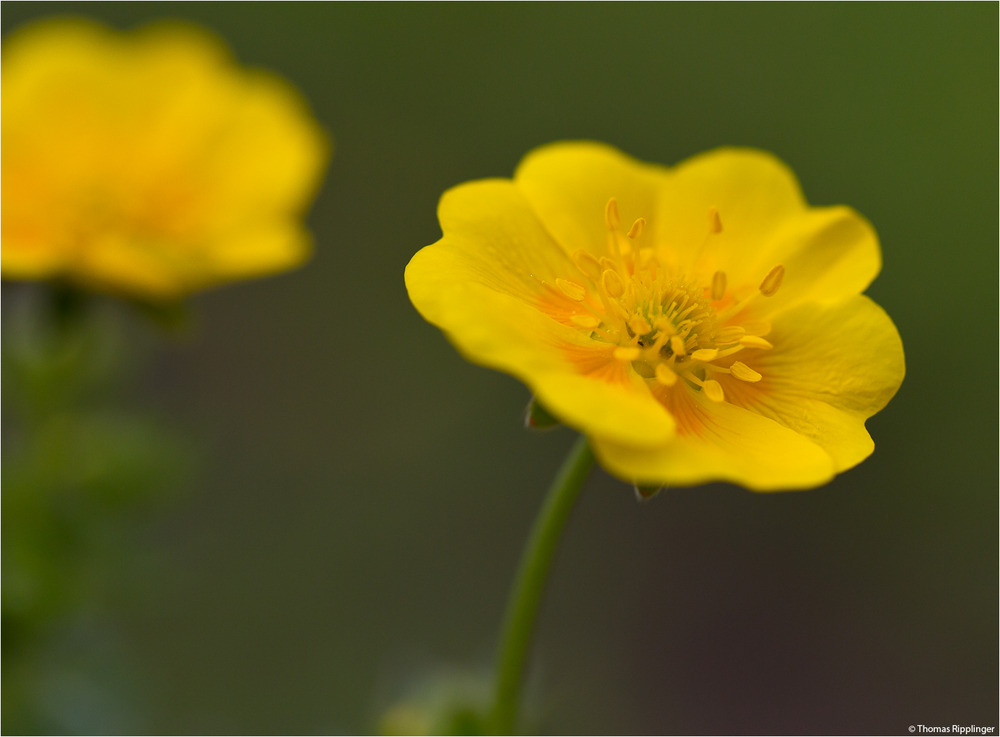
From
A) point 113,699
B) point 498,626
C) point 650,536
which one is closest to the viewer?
point 113,699

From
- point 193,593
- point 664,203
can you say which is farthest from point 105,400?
point 664,203

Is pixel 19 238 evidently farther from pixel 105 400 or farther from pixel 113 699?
pixel 113 699

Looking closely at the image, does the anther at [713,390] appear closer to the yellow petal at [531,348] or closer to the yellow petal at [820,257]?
the yellow petal at [531,348]

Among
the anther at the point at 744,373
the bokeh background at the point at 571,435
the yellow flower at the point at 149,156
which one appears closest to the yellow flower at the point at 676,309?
the anther at the point at 744,373

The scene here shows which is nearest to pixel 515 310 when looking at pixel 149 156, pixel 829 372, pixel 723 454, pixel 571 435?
pixel 723 454

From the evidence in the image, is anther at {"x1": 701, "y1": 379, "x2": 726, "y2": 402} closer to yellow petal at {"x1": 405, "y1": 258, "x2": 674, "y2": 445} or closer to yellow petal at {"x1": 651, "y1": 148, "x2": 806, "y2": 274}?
yellow petal at {"x1": 405, "y1": 258, "x2": 674, "y2": 445}

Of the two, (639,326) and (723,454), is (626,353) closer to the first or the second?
Result: (639,326)
